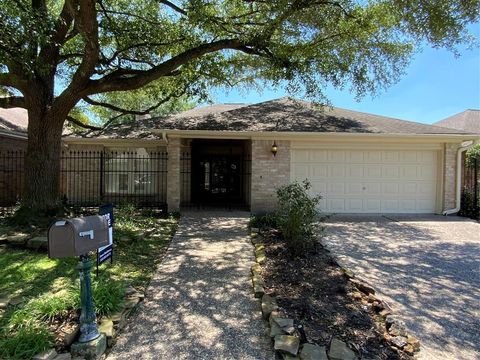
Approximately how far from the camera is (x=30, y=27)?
678 centimetres

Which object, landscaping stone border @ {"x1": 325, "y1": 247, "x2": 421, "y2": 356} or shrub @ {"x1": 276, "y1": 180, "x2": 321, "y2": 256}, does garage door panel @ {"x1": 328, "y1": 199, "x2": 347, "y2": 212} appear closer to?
shrub @ {"x1": 276, "y1": 180, "x2": 321, "y2": 256}

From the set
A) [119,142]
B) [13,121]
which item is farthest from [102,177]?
[13,121]

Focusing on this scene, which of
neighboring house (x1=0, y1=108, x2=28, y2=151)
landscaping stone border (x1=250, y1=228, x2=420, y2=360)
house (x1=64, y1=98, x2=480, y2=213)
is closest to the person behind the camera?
landscaping stone border (x1=250, y1=228, x2=420, y2=360)

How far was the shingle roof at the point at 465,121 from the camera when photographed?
748 inches

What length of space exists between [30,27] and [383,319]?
25.8 feet

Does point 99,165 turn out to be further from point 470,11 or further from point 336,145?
point 470,11

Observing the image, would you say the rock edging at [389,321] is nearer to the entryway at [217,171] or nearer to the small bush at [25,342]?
the small bush at [25,342]

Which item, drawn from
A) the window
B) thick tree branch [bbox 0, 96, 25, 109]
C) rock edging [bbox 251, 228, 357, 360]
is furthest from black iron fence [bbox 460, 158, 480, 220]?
thick tree branch [bbox 0, 96, 25, 109]

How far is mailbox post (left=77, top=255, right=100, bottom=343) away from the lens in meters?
3.35

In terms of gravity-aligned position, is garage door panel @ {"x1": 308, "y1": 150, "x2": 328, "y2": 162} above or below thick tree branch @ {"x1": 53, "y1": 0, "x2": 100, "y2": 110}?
below

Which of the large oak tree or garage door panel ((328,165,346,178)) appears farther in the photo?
garage door panel ((328,165,346,178))

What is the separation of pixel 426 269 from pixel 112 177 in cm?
1187

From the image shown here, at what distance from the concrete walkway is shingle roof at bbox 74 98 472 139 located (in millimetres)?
5514

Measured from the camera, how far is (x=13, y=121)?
16.5 metres
